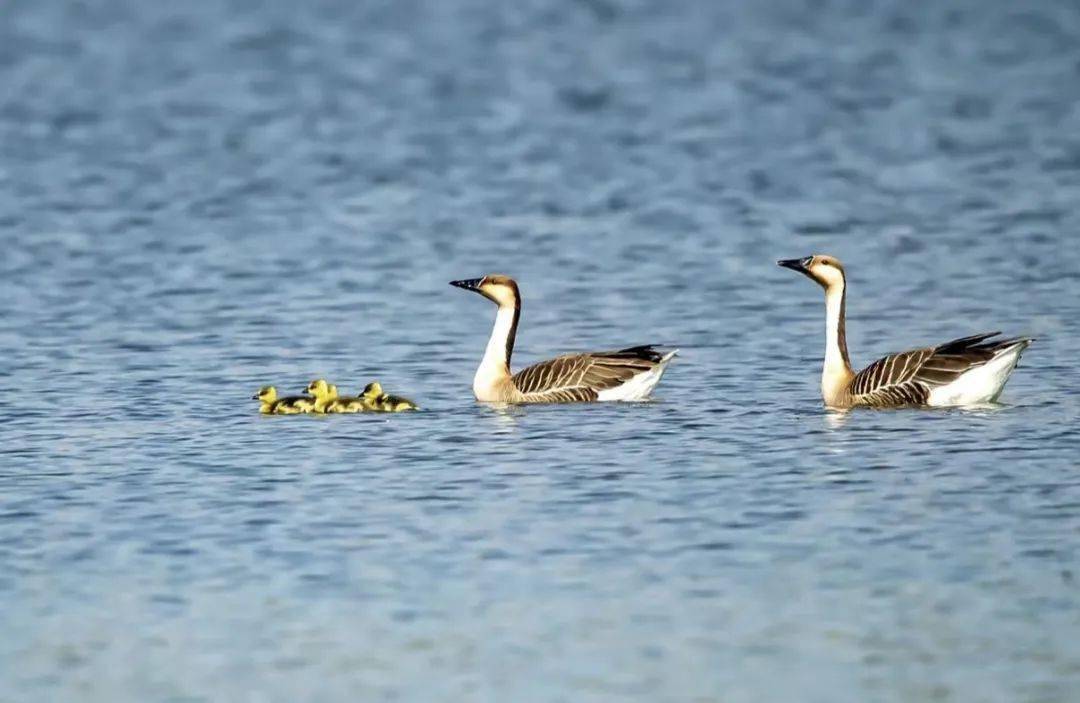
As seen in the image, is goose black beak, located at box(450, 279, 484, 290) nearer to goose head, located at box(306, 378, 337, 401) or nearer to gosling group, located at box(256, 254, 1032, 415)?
gosling group, located at box(256, 254, 1032, 415)

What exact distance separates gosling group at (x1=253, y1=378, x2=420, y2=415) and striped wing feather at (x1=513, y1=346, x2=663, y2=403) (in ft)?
4.19

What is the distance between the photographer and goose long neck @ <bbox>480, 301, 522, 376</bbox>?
1819 cm

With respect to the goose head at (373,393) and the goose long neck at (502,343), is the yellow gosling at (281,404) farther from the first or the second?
the goose long neck at (502,343)

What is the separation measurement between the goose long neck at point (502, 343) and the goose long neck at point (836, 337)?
2427 millimetres

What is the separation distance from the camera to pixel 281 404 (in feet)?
55.9

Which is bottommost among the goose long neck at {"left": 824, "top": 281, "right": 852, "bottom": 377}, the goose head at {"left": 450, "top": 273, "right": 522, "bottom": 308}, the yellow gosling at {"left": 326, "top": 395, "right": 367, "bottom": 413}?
the yellow gosling at {"left": 326, "top": 395, "right": 367, "bottom": 413}

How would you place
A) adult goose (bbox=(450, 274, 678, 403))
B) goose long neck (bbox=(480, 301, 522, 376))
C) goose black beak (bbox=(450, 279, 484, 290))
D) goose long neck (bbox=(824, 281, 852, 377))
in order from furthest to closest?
goose black beak (bbox=(450, 279, 484, 290)), goose long neck (bbox=(480, 301, 522, 376)), adult goose (bbox=(450, 274, 678, 403)), goose long neck (bbox=(824, 281, 852, 377))

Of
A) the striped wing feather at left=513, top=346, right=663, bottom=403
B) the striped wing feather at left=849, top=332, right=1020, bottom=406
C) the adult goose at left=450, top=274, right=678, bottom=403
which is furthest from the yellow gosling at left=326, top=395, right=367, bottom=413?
the striped wing feather at left=849, top=332, right=1020, bottom=406

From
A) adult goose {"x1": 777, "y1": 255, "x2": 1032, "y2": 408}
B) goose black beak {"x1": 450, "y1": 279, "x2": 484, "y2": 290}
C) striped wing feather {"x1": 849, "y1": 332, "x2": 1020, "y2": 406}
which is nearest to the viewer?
adult goose {"x1": 777, "y1": 255, "x2": 1032, "y2": 408}

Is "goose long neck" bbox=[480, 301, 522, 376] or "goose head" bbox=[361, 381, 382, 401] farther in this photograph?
"goose long neck" bbox=[480, 301, 522, 376]

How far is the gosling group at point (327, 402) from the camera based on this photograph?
17.0 m

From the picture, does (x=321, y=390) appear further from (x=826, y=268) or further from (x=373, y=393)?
(x=826, y=268)

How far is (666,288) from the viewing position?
22.7 meters

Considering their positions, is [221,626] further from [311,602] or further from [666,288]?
[666,288]
